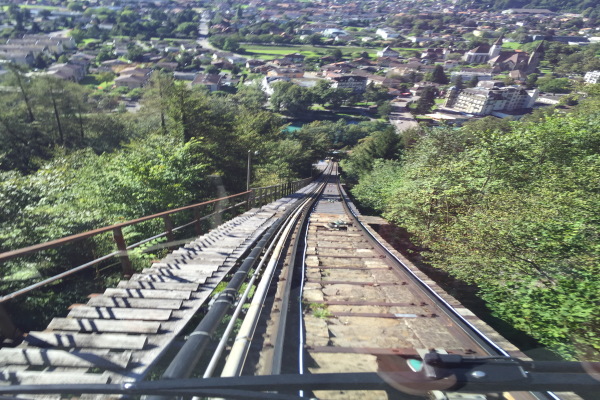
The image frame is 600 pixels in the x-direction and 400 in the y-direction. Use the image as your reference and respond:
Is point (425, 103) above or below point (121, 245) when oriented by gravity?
below

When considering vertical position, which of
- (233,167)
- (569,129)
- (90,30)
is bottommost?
(233,167)

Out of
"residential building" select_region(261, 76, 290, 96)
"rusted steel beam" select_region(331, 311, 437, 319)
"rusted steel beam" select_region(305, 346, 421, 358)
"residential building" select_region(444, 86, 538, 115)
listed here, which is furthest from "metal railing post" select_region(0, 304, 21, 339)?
"residential building" select_region(444, 86, 538, 115)

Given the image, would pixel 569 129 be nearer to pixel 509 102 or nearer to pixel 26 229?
pixel 26 229

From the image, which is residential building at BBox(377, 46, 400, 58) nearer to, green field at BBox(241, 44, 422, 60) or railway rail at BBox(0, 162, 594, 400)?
green field at BBox(241, 44, 422, 60)

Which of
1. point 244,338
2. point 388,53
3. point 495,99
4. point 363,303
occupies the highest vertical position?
point 388,53

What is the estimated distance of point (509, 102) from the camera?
262ft

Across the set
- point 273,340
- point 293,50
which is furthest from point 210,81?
point 273,340

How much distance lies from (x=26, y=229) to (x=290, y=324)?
23.3 ft

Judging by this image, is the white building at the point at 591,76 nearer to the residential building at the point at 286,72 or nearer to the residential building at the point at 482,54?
the residential building at the point at 482,54

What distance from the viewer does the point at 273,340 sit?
8.52 ft

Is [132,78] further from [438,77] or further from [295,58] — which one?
[438,77]

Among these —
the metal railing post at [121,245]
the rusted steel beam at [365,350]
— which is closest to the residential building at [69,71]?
the metal railing post at [121,245]

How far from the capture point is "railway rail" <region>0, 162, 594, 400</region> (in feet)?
4.22

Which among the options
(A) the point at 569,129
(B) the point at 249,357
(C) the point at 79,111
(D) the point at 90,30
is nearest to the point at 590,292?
(B) the point at 249,357
